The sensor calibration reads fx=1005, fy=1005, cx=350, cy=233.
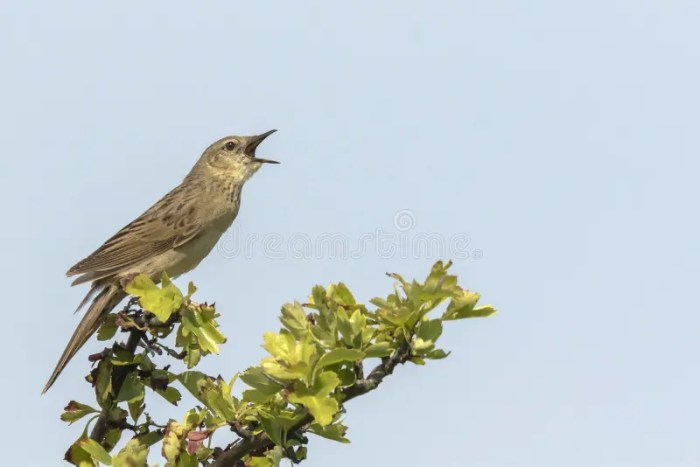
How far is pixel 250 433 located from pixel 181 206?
590 cm

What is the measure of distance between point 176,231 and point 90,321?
1.94 metres

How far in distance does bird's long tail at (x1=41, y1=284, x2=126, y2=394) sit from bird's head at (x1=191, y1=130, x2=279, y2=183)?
96.9 inches

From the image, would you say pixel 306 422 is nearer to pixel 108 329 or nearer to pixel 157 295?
pixel 157 295

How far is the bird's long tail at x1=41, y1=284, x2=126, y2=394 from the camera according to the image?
23.3 feet

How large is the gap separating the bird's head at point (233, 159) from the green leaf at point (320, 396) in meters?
6.83

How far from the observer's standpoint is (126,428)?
16.3 ft

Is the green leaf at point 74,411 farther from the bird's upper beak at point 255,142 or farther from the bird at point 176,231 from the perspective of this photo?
the bird's upper beak at point 255,142

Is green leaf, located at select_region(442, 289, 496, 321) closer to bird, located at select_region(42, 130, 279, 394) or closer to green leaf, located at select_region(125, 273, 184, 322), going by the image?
green leaf, located at select_region(125, 273, 184, 322)

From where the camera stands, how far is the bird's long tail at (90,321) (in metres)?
7.10

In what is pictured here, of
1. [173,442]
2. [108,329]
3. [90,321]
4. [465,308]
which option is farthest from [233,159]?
[465,308]

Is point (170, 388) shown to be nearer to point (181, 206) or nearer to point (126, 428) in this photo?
point (126, 428)

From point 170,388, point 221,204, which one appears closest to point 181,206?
point 221,204

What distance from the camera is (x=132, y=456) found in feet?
14.0

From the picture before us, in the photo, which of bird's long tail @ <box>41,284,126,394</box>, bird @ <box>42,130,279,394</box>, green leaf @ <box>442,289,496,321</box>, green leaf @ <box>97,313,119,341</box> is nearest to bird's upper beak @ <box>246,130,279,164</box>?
bird @ <box>42,130,279,394</box>
